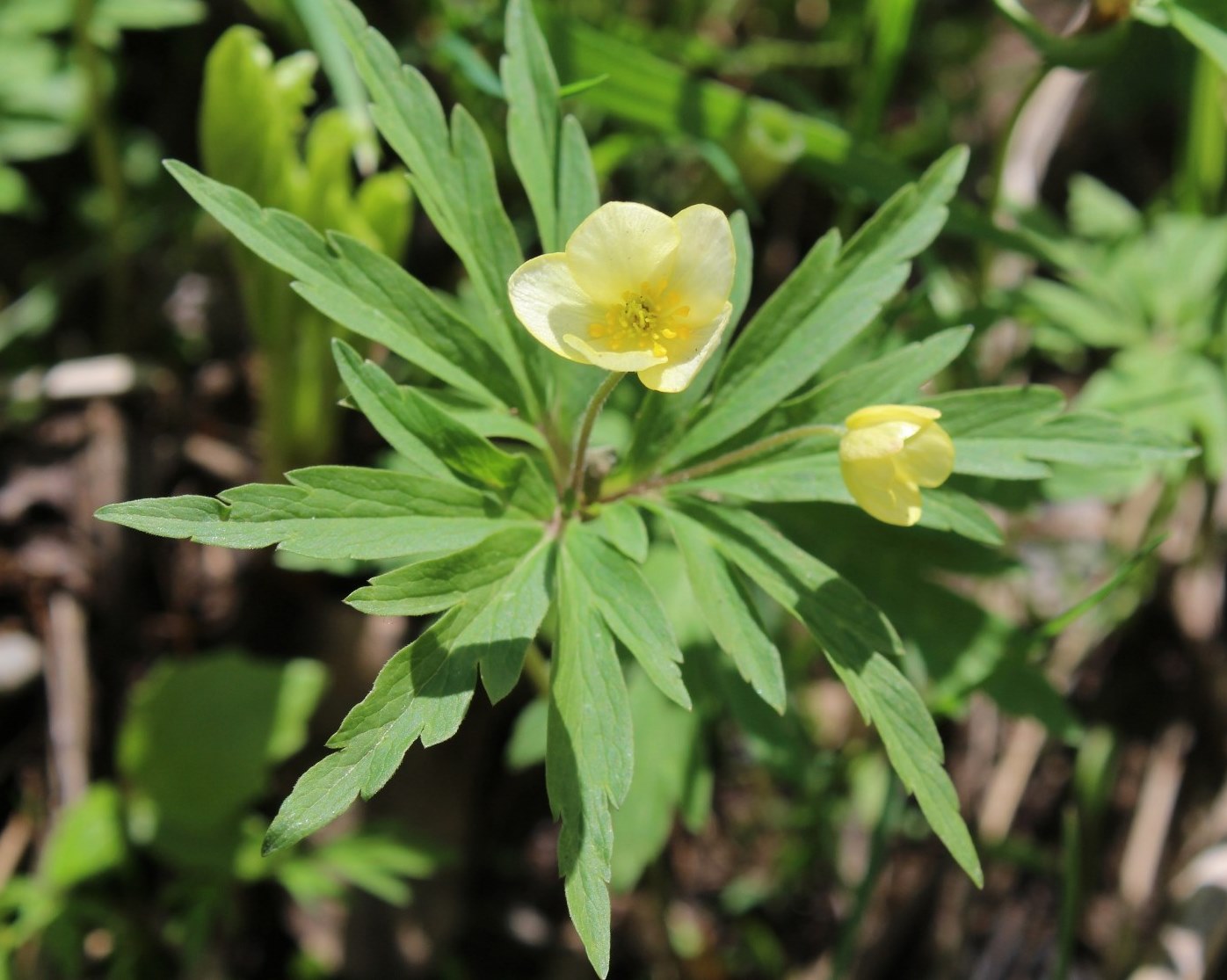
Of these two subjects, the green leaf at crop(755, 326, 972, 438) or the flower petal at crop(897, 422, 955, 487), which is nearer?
the flower petal at crop(897, 422, 955, 487)

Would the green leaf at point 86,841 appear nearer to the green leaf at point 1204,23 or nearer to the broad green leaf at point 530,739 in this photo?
the broad green leaf at point 530,739

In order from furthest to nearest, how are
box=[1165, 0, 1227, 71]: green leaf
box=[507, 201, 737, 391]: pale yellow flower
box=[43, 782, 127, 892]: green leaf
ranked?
1. box=[43, 782, 127, 892]: green leaf
2. box=[1165, 0, 1227, 71]: green leaf
3. box=[507, 201, 737, 391]: pale yellow flower

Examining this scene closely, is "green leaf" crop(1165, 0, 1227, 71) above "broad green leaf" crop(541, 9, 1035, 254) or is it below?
above

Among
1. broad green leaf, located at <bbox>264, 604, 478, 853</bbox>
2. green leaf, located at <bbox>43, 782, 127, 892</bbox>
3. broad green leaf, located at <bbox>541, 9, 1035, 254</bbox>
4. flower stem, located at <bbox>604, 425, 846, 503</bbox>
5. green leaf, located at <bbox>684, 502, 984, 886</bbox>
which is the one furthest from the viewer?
broad green leaf, located at <bbox>541, 9, 1035, 254</bbox>

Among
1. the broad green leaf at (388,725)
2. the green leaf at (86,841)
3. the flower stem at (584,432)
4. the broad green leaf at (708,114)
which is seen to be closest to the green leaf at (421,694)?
the broad green leaf at (388,725)

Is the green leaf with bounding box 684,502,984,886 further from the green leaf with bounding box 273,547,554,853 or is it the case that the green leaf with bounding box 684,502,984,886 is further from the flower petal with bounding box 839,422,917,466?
the green leaf with bounding box 273,547,554,853

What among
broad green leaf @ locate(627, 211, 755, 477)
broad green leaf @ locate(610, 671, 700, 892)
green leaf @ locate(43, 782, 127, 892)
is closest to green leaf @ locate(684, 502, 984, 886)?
broad green leaf @ locate(627, 211, 755, 477)

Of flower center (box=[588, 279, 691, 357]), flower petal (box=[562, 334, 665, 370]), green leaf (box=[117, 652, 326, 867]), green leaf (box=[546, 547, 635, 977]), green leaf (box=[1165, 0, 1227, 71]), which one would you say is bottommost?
green leaf (box=[117, 652, 326, 867])

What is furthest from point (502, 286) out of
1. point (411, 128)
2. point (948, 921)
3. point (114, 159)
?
point (948, 921)
